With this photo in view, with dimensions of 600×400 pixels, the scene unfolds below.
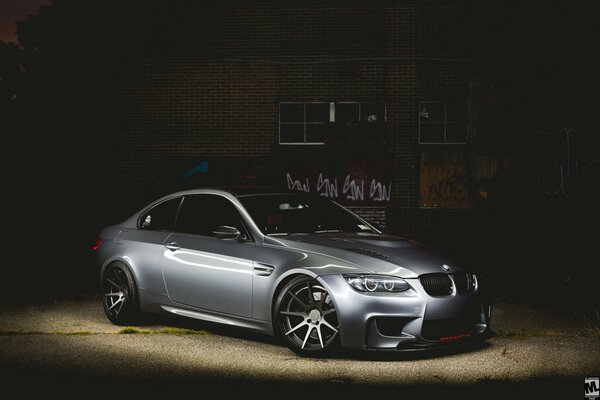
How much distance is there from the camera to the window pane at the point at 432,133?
65.1ft

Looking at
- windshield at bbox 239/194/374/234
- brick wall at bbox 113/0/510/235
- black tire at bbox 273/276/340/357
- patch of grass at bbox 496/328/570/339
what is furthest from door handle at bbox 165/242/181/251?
brick wall at bbox 113/0/510/235

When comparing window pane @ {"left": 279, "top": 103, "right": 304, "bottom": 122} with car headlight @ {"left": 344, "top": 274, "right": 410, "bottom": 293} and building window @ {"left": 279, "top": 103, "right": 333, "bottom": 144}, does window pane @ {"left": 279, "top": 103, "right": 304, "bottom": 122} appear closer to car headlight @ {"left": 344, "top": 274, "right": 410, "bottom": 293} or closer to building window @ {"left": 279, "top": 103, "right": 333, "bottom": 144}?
building window @ {"left": 279, "top": 103, "right": 333, "bottom": 144}

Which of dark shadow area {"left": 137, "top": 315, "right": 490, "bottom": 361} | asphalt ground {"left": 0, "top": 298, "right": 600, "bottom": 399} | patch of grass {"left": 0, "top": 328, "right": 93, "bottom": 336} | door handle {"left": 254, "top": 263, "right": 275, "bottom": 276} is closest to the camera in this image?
asphalt ground {"left": 0, "top": 298, "right": 600, "bottom": 399}

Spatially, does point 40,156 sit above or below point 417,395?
above

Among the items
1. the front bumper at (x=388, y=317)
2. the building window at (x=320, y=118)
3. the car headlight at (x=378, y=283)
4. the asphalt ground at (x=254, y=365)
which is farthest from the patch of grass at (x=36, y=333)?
the building window at (x=320, y=118)

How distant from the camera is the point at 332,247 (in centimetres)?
780

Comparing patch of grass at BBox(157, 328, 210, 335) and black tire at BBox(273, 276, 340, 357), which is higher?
black tire at BBox(273, 276, 340, 357)

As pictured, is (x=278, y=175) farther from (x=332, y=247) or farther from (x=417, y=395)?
(x=417, y=395)

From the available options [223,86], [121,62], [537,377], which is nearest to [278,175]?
[223,86]

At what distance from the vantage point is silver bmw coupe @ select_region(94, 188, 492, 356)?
7.39m

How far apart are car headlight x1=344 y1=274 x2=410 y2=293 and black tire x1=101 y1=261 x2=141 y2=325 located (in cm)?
294

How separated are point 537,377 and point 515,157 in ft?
42.9

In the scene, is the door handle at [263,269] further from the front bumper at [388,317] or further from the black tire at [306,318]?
the front bumper at [388,317]

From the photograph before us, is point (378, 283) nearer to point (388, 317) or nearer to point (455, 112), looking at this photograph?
point (388, 317)
